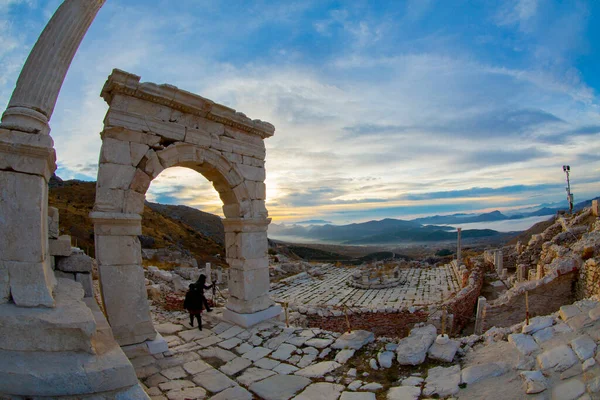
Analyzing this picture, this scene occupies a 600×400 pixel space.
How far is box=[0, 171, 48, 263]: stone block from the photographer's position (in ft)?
10.9

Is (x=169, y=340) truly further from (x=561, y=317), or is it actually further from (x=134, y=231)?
(x=561, y=317)

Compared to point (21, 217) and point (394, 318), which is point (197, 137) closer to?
point (21, 217)

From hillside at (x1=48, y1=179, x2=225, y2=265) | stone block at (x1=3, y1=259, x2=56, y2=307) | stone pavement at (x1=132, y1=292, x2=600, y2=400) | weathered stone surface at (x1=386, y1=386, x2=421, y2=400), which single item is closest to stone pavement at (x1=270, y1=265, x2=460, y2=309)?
stone pavement at (x1=132, y1=292, x2=600, y2=400)

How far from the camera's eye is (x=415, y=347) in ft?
16.0

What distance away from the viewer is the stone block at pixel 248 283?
7.49 meters

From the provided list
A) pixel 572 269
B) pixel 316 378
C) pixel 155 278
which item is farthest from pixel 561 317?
pixel 155 278

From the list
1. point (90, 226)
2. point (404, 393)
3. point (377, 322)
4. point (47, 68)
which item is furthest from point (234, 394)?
point (90, 226)

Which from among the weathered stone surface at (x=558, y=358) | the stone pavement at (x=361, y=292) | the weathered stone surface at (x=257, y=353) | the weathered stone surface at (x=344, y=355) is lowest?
the stone pavement at (x=361, y=292)

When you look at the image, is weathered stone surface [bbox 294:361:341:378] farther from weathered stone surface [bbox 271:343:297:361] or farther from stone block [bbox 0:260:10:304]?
stone block [bbox 0:260:10:304]

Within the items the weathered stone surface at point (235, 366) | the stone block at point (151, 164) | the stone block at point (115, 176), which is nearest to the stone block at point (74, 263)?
the stone block at point (115, 176)

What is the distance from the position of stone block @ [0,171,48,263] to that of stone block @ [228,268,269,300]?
448 cm

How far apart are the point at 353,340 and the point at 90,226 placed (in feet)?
97.4

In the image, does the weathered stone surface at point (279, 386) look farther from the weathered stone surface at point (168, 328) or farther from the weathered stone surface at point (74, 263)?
the weathered stone surface at point (74, 263)

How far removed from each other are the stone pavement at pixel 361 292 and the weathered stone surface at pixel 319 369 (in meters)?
7.70
